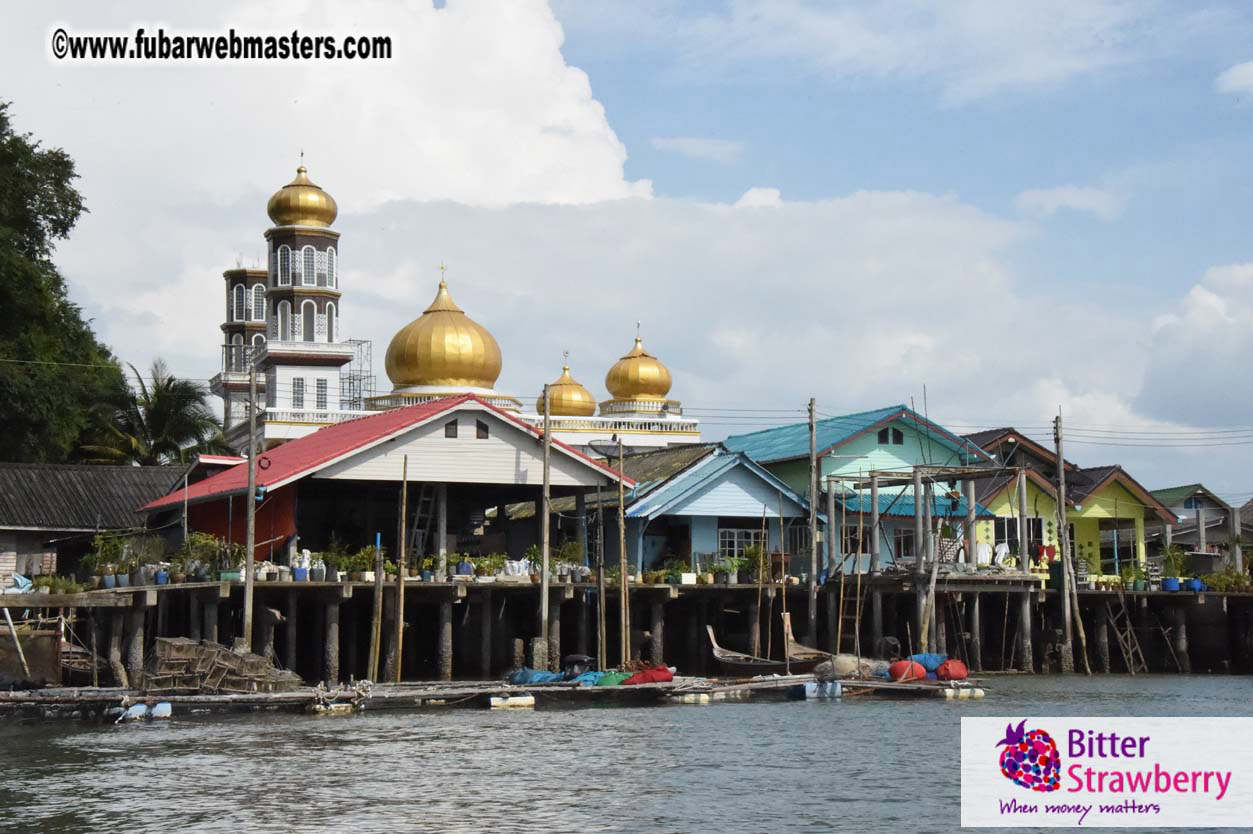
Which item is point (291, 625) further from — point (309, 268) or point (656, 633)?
point (309, 268)

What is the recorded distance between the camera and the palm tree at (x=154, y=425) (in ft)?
216

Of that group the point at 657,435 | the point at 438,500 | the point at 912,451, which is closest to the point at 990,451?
the point at 912,451

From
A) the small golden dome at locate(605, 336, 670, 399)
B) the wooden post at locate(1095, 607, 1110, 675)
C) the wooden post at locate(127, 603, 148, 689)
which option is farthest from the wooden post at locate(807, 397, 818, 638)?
the small golden dome at locate(605, 336, 670, 399)

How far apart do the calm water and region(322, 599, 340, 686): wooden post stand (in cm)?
535

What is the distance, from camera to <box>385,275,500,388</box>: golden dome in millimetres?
77500

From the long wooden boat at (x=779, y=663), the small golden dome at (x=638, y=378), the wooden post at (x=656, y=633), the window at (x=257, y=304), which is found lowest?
the long wooden boat at (x=779, y=663)

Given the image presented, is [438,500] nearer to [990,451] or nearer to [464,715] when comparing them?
[464,715]

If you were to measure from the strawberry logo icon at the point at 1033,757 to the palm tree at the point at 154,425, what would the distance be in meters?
48.5

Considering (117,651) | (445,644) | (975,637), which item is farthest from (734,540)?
(117,651)

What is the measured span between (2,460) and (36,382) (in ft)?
18.8

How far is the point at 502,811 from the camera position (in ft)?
80.7

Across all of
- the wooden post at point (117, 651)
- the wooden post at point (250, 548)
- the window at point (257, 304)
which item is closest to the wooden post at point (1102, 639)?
the wooden post at point (250, 548)

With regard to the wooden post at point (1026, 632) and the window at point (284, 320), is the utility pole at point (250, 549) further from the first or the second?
the window at point (284, 320)

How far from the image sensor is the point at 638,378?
91188 millimetres
